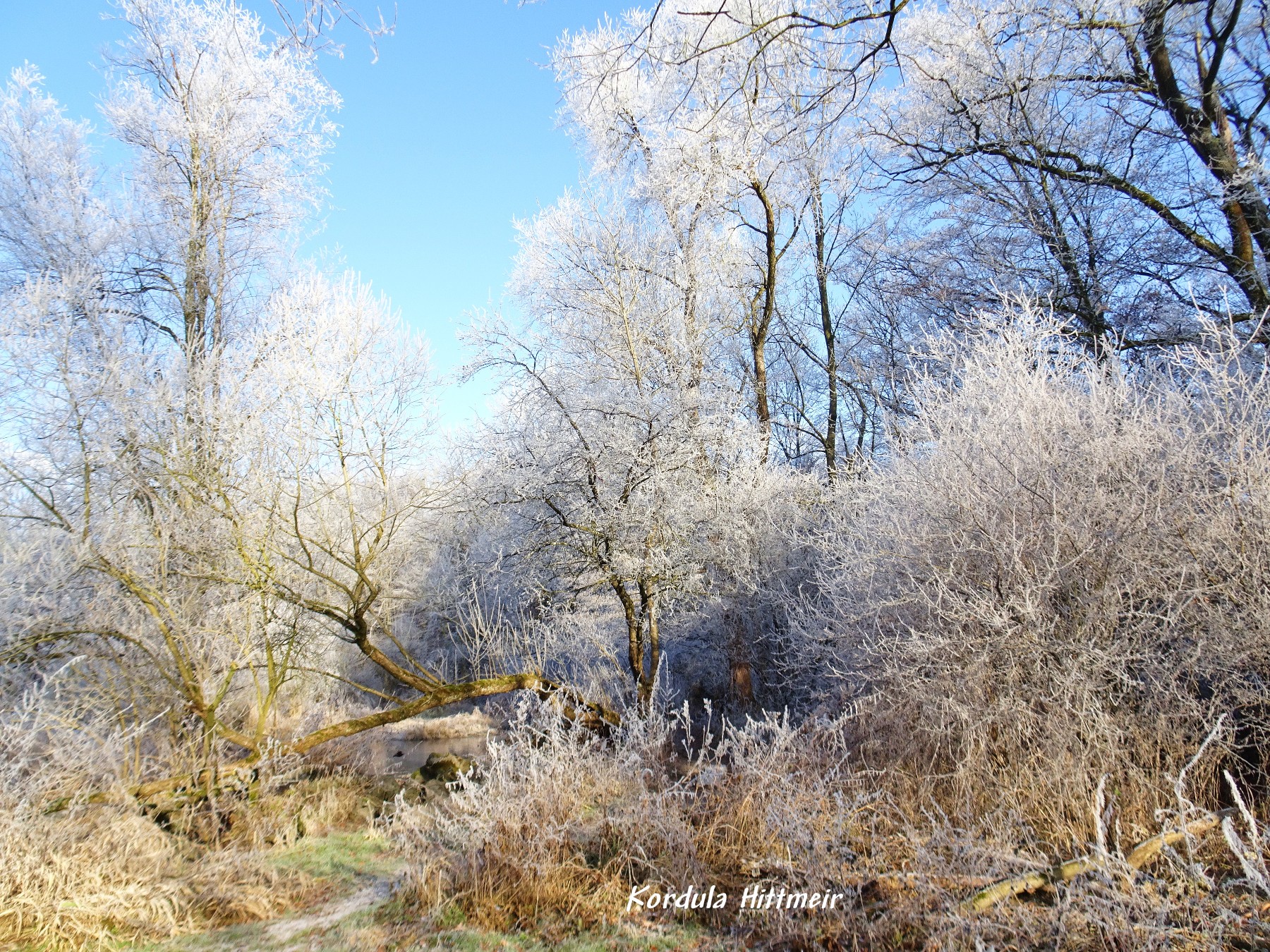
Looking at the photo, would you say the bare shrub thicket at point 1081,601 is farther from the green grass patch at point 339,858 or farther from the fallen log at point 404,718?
the green grass patch at point 339,858

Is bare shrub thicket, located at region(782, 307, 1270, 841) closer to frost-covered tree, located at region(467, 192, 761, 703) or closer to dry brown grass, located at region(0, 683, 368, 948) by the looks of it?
frost-covered tree, located at region(467, 192, 761, 703)

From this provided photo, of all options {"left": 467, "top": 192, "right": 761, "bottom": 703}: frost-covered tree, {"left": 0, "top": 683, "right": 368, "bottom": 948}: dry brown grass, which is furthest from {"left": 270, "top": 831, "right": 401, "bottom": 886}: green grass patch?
{"left": 467, "top": 192, "right": 761, "bottom": 703}: frost-covered tree

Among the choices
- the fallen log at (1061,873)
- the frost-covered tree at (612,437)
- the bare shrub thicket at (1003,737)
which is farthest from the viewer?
the frost-covered tree at (612,437)

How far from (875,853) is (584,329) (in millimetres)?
8714

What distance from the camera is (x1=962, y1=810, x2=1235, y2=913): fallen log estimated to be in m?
3.39

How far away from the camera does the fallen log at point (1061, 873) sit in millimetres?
3387

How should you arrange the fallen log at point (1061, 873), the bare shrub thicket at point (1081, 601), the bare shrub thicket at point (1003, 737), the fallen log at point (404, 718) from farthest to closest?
1. the fallen log at point (404, 718)
2. the bare shrub thicket at point (1081, 601)
3. the bare shrub thicket at point (1003, 737)
4. the fallen log at point (1061, 873)

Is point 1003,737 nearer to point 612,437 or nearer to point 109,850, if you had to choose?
point 612,437

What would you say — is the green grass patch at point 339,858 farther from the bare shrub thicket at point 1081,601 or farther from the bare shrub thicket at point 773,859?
the bare shrub thicket at point 1081,601

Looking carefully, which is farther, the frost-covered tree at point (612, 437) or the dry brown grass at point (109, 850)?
the frost-covered tree at point (612, 437)

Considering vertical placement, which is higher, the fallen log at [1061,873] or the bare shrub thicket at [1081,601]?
the bare shrub thicket at [1081,601]

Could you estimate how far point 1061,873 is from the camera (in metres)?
3.53

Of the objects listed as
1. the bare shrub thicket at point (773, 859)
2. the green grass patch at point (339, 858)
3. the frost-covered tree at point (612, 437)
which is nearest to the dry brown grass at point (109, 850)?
the green grass patch at point (339, 858)

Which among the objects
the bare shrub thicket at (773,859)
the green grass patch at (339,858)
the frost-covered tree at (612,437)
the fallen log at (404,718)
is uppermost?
the frost-covered tree at (612,437)
